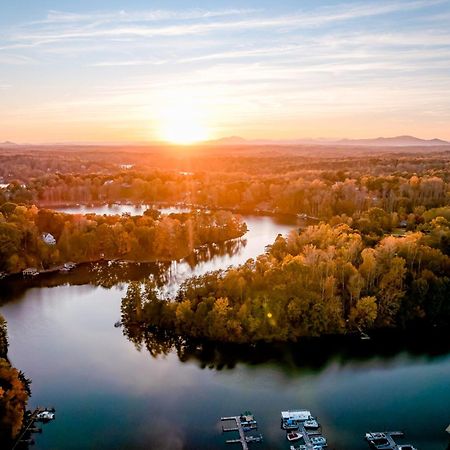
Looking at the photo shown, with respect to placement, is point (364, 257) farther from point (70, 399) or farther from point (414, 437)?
point (70, 399)

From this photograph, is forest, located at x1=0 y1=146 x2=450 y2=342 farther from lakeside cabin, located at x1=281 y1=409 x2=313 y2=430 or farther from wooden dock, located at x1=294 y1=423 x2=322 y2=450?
wooden dock, located at x1=294 y1=423 x2=322 y2=450

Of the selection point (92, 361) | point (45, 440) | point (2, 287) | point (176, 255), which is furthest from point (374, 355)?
point (2, 287)

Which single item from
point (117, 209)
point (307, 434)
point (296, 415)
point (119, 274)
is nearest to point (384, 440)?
point (307, 434)

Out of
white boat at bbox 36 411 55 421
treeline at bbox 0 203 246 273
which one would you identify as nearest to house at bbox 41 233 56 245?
treeline at bbox 0 203 246 273

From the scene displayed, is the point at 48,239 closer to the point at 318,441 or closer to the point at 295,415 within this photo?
the point at 295,415

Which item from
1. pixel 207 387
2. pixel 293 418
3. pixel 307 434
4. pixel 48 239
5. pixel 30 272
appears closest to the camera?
pixel 307 434

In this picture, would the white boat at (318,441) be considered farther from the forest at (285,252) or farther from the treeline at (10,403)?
the treeline at (10,403)

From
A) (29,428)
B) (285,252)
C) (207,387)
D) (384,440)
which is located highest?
(285,252)
